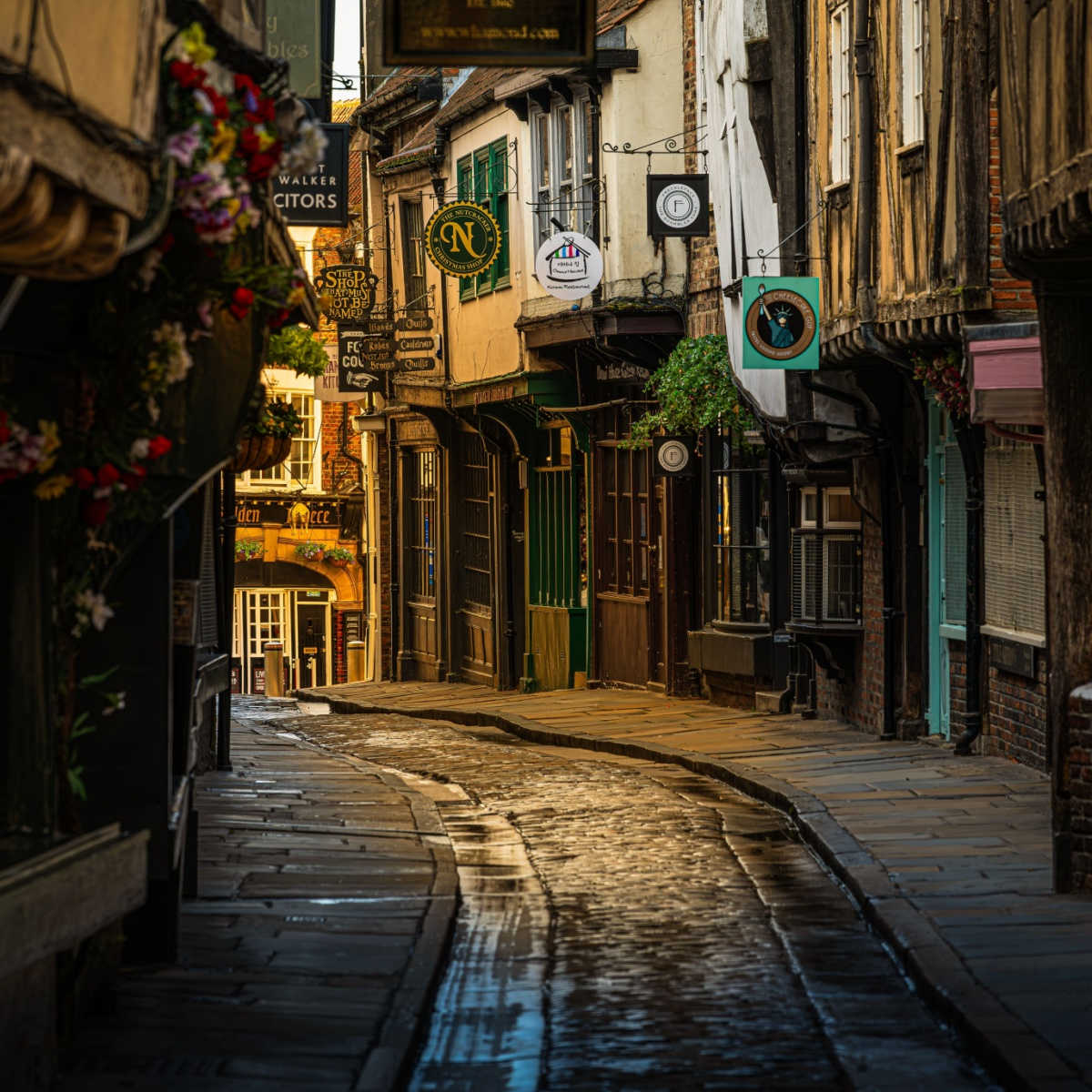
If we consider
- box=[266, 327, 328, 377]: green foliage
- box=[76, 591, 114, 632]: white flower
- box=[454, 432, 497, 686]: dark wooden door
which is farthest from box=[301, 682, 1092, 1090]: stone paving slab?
box=[454, 432, 497, 686]: dark wooden door

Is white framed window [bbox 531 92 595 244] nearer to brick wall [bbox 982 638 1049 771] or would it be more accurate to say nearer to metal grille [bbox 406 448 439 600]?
metal grille [bbox 406 448 439 600]

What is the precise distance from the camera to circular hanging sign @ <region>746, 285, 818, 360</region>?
1748cm

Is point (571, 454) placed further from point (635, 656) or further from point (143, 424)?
point (143, 424)

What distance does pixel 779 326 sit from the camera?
57.3ft

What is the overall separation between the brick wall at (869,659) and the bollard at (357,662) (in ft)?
65.7

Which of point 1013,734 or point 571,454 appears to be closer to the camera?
point 1013,734

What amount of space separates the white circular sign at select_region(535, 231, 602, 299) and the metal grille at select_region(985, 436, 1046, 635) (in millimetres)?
7392

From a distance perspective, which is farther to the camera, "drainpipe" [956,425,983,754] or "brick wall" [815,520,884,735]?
"brick wall" [815,520,884,735]

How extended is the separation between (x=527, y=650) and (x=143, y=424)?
2167 centimetres

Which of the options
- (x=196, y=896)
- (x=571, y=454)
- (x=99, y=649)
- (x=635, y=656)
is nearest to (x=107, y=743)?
(x=99, y=649)

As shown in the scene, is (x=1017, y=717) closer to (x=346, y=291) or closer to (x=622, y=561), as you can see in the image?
(x=622, y=561)

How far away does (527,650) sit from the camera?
28484 millimetres

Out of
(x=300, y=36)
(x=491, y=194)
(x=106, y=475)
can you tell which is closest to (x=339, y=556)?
(x=491, y=194)

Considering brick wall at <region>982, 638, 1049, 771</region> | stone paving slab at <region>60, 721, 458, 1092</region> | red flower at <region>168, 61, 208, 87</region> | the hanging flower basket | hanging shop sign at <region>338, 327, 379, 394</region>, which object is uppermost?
hanging shop sign at <region>338, 327, 379, 394</region>
